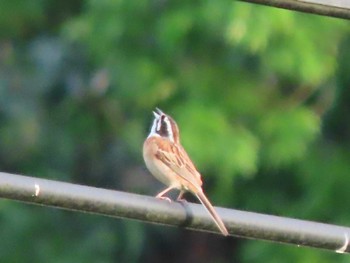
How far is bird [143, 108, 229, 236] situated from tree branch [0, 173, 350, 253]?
117cm

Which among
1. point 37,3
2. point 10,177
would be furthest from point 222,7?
point 10,177

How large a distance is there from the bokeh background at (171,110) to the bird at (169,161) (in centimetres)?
207

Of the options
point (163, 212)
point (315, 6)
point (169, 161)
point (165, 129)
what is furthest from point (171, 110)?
point (163, 212)

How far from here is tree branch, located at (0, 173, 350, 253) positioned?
3781mm

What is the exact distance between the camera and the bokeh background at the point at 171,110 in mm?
8383

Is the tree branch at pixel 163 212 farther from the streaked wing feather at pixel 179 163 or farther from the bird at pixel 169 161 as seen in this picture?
the streaked wing feather at pixel 179 163

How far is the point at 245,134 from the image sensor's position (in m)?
8.47

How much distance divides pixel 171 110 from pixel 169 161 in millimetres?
2951

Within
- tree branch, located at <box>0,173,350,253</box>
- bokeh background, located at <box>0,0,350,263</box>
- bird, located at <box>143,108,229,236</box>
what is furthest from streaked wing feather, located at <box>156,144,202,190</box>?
bokeh background, located at <box>0,0,350,263</box>

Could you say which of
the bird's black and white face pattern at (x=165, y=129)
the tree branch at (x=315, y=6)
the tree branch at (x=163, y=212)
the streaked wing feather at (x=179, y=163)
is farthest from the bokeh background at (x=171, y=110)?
the tree branch at (x=163, y=212)

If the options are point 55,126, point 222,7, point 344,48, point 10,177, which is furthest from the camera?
point 55,126

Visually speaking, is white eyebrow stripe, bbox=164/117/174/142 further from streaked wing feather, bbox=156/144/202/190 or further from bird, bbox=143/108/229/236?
streaked wing feather, bbox=156/144/202/190

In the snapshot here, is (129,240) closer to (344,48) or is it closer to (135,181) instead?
(135,181)

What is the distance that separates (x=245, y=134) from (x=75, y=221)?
1939 millimetres
